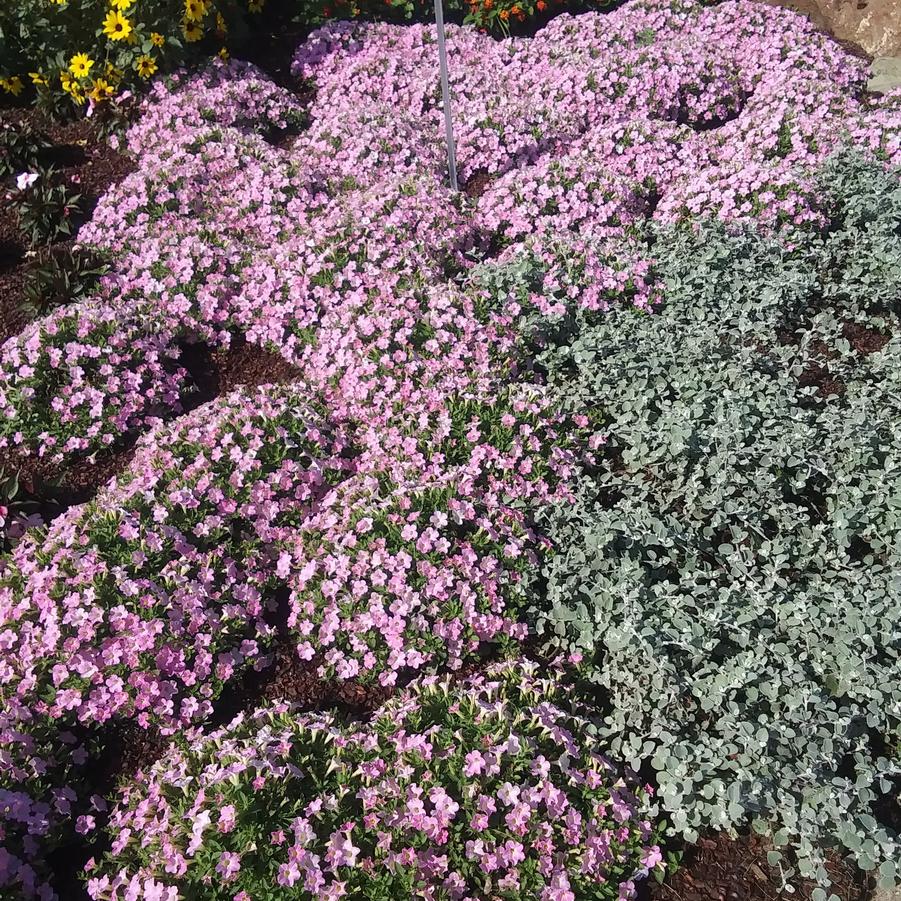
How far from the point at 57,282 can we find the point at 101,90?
294 centimetres

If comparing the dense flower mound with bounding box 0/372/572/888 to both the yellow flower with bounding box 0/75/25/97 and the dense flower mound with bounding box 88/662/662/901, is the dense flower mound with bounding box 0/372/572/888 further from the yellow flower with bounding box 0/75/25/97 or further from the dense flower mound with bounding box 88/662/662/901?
the yellow flower with bounding box 0/75/25/97

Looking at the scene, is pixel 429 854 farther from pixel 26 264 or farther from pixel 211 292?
pixel 26 264

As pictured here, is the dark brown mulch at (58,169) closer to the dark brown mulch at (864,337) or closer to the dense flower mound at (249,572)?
the dense flower mound at (249,572)

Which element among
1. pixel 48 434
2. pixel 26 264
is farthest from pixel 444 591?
pixel 26 264

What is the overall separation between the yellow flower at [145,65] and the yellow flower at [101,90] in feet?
1.08

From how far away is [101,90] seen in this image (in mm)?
7648

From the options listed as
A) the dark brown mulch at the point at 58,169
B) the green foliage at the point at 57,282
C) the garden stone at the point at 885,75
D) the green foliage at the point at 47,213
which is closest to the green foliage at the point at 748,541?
the green foliage at the point at 57,282

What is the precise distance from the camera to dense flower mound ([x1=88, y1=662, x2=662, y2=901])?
2939 mm

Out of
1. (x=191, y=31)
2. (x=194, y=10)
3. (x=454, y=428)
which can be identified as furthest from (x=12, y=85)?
(x=454, y=428)

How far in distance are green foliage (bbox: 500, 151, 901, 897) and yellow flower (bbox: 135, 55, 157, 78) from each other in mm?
5142

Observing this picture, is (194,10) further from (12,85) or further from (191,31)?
(12,85)

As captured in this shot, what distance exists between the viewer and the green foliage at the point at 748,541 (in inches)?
124

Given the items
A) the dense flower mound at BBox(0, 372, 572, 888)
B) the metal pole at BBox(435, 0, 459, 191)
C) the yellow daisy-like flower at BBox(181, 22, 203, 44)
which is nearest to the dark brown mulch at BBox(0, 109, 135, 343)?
the yellow daisy-like flower at BBox(181, 22, 203, 44)

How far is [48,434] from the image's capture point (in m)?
4.92
